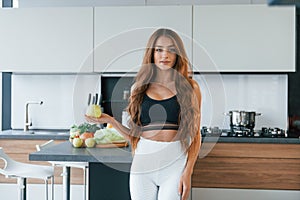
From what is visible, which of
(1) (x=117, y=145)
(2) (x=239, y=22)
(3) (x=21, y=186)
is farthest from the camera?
(2) (x=239, y=22)

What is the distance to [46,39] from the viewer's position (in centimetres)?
378

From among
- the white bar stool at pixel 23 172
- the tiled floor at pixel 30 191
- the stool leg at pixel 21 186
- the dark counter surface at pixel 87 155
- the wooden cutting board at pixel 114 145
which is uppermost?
the wooden cutting board at pixel 114 145

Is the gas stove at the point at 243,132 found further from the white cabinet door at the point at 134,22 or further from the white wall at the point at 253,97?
the white cabinet door at the point at 134,22

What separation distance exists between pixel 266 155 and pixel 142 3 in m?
1.85

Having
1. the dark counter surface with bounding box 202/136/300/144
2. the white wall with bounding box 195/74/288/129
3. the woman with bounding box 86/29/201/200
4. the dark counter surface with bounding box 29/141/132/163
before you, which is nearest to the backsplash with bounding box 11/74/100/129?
the white wall with bounding box 195/74/288/129

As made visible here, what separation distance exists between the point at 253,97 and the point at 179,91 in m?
2.29

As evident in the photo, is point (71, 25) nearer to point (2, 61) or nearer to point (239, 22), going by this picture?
point (2, 61)

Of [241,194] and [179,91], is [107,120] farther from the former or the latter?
[241,194]

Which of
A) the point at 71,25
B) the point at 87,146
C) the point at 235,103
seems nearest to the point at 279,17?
the point at 235,103

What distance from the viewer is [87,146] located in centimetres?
246

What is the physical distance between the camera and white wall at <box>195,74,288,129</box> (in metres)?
3.91

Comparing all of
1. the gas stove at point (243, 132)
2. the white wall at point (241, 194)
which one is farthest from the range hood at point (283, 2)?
the white wall at point (241, 194)

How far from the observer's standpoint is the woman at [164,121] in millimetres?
1746

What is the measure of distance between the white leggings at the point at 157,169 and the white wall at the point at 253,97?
2.13 meters
